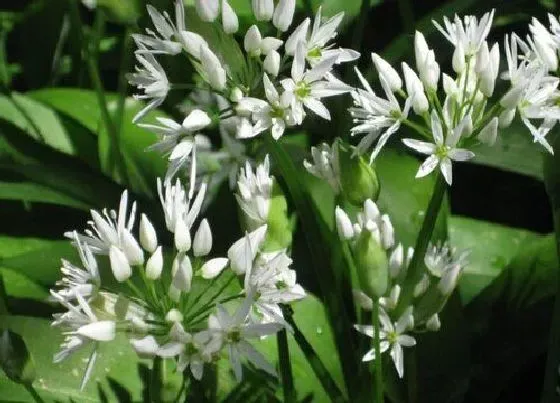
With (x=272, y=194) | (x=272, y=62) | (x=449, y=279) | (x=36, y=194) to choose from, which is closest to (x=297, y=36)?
(x=272, y=62)

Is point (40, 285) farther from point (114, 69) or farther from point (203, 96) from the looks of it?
point (114, 69)

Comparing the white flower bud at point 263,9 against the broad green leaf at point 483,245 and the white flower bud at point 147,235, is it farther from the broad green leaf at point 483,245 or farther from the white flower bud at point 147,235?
the broad green leaf at point 483,245

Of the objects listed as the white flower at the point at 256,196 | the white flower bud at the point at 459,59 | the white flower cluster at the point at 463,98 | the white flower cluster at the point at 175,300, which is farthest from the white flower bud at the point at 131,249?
the white flower bud at the point at 459,59

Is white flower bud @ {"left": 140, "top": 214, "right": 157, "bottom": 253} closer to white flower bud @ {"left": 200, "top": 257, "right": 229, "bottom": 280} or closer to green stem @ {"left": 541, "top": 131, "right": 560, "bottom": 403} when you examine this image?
white flower bud @ {"left": 200, "top": 257, "right": 229, "bottom": 280}

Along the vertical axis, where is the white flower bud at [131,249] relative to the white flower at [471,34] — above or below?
below

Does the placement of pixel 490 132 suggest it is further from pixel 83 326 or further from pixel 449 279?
pixel 83 326

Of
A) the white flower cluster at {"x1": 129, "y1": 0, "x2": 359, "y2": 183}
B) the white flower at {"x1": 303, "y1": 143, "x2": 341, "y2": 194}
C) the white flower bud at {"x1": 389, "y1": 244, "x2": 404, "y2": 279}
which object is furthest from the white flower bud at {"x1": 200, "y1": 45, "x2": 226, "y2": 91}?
the white flower bud at {"x1": 389, "y1": 244, "x2": 404, "y2": 279}
